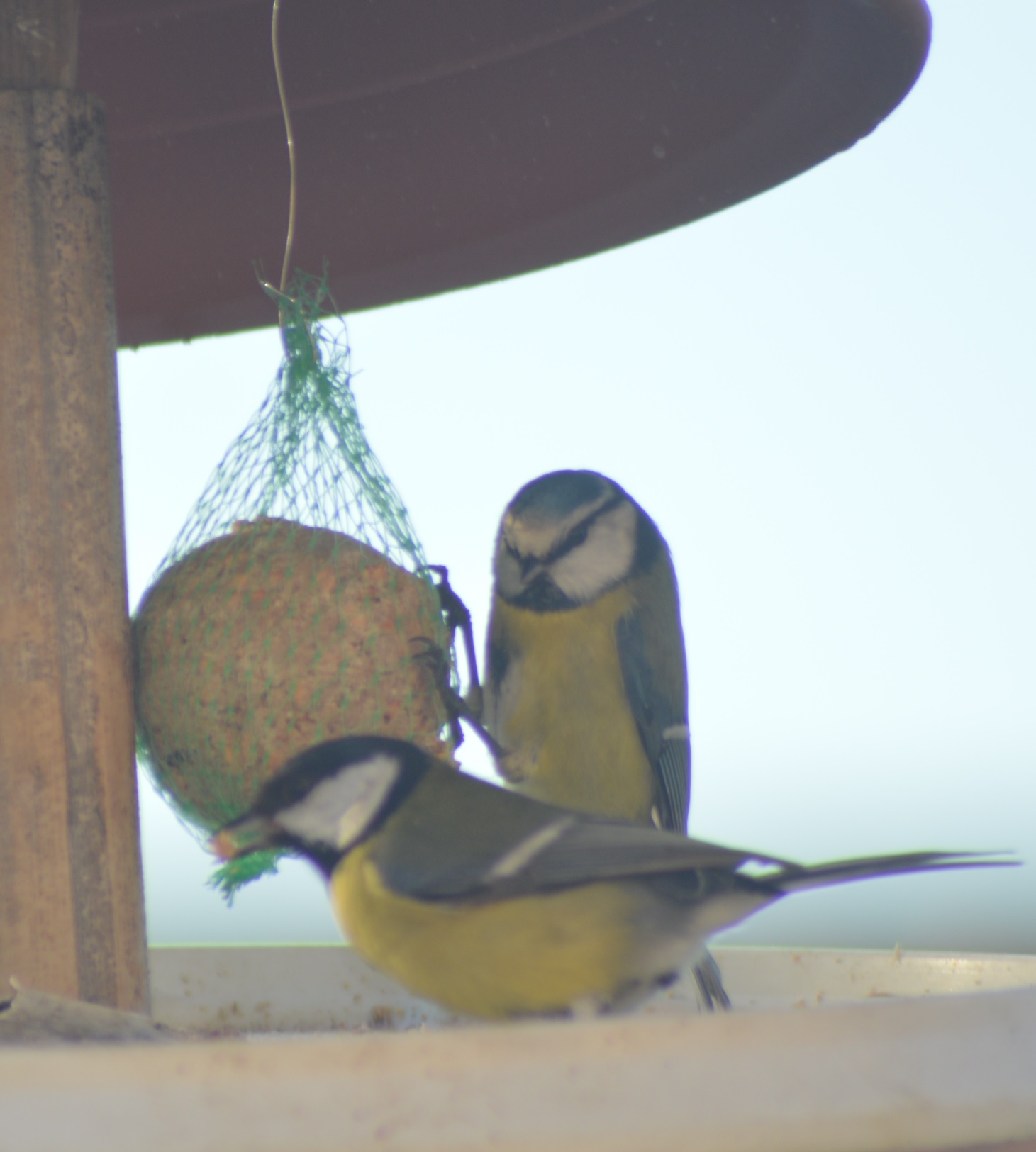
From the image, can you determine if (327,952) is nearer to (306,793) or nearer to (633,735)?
(633,735)

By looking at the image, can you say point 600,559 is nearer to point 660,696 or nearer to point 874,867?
point 660,696

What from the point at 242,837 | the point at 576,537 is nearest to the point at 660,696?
the point at 576,537

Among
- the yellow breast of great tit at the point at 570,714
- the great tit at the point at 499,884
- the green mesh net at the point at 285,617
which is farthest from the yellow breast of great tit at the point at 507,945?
the yellow breast of great tit at the point at 570,714

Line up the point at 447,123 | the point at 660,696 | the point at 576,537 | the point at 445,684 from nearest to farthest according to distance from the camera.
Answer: the point at 445,684, the point at 447,123, the point at 576,537, the point at 660,696

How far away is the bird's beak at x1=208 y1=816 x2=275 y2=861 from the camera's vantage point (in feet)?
3.41

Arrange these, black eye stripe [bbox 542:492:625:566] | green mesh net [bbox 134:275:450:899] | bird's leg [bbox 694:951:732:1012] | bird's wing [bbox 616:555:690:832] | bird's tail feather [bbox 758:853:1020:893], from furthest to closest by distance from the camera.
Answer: bird's wing [bbox 616:555:690:832] < black eye stripe [bbox 542:492:625:566] < bird's leg [bbox 694:951:732:1012] < green mesh net [bbox 134:275:450:899] < bird's tail feather [bbox 758:853:1020:893]

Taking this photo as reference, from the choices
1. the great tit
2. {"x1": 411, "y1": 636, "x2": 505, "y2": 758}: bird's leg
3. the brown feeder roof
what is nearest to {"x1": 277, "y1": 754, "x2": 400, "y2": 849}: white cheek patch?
the great tit

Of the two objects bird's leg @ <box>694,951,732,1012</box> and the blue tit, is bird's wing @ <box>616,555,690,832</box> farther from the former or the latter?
bird's leg @ <box>694,951,732,1012</box>

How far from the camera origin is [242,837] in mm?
1046

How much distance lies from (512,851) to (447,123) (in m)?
0.78

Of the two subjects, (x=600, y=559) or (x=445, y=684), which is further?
(x=600, y=559)

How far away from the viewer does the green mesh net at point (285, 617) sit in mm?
1198

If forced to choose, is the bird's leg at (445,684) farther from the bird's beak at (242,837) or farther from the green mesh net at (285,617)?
the bird's beak at (242,837)

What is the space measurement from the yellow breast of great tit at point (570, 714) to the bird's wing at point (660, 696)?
0.01 metres
